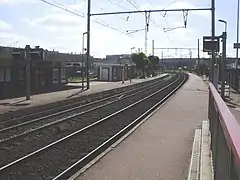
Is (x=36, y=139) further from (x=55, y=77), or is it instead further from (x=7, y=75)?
(x=55, y=77)

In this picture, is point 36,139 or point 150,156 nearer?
point 150,156

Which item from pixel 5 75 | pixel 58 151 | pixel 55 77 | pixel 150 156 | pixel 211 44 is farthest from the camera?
pixel 55 77

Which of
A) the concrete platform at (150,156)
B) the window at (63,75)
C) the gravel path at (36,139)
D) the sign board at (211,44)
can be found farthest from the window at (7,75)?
the concrete platform at (150,156)

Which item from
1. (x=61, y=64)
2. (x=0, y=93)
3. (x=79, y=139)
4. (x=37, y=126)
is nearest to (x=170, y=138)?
(x=79, y=139)

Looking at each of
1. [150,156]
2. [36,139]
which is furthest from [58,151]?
[150,156]

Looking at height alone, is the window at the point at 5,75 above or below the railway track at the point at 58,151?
above

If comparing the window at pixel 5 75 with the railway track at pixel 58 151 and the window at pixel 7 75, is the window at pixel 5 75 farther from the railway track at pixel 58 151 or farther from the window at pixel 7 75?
the railway track at pixel 58 151

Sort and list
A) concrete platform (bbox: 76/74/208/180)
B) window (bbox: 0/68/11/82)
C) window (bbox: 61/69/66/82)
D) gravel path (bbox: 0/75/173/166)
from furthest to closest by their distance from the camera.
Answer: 1. window (bbox: 61/69/66/82)
2. window (bbox: 0/68/11/82)
3. gravel path (bbox: 0/75/173/166)
4. concrete platform (bbox: 76/74/208/180)

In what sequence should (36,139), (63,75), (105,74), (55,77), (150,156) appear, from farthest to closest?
(105,74), (63,75), (55,77), (36,139), (150,156)

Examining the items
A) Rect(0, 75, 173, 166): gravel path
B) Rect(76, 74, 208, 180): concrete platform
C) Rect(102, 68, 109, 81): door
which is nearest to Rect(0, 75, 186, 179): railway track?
Rect(0, 75, 173, 166): gravel path

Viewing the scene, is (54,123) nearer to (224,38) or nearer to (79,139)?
(79,139)

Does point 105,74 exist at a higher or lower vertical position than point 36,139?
higher

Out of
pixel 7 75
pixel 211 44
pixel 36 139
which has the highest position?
pixel 211 44

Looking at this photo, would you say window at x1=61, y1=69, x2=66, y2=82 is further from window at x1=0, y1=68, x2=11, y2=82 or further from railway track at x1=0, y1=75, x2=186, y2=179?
railway track at x1=0, y1=75, x2=186, y2=179
